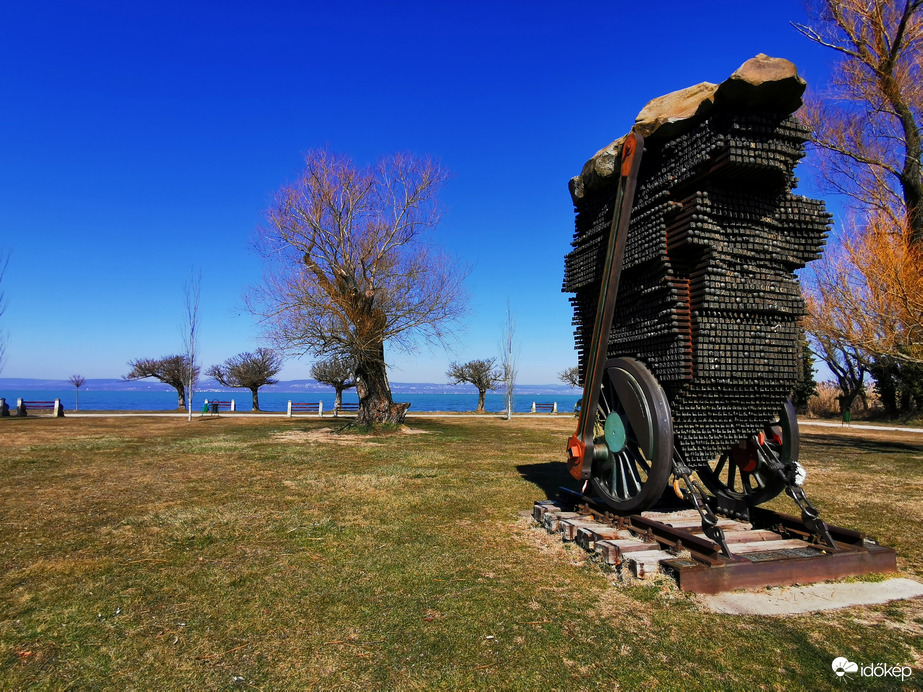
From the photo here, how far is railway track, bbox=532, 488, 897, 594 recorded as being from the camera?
484cm

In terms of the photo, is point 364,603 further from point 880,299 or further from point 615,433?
point 880,299

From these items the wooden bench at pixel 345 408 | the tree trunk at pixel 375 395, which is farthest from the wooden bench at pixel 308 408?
the tree trunk at pixel 375 395

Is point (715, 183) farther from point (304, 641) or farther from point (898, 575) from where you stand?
point (304, 641)

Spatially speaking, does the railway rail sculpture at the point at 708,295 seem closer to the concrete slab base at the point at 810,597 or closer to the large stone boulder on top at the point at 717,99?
the large stone boulder on top at the point at 717,99

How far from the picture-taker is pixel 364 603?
4.55 m

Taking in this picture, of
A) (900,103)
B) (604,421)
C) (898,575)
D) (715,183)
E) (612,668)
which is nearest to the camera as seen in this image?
(612,668)

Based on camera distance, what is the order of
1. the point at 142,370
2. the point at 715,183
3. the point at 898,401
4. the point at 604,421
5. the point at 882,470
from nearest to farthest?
the point at 715,183 → the point at 604,421 → the point at 882,470 → the point at 898,401 → the point at 142,370

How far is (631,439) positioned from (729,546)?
149cm

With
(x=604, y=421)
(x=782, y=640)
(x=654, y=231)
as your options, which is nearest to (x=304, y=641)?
(x=782, y=640)

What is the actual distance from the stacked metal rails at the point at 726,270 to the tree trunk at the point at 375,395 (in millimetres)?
16091

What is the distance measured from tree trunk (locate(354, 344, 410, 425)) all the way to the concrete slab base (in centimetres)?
1728

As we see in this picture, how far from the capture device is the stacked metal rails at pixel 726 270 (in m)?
5.71

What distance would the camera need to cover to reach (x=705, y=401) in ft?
19.6

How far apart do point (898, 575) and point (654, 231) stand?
14.1ft
